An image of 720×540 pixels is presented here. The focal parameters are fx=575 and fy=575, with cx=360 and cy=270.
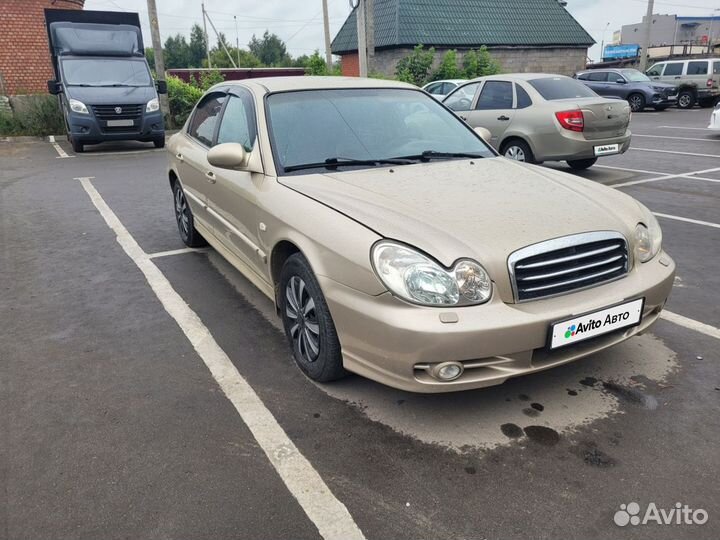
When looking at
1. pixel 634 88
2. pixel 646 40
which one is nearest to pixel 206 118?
pixel 634 88

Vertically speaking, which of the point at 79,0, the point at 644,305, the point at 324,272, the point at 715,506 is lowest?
the point at 715,506

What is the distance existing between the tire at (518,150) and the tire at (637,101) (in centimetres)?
1619

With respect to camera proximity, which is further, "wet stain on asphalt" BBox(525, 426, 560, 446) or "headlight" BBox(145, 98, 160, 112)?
"headlight" BBox(145, 98, 160, 112)

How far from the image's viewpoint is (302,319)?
125 inches

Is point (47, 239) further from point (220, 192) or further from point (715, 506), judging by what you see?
point (715, 506)

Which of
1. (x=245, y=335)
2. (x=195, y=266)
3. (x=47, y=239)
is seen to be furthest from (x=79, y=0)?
(x=245, y=335)

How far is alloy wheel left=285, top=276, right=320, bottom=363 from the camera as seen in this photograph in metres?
Result: 3.08

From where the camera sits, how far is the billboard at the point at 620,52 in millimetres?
60938

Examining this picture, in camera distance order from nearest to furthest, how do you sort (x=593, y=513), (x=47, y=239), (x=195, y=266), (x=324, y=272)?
(x=593, y=513), (x=324, y=272), (x=195, y=266), (x=47, y=239)

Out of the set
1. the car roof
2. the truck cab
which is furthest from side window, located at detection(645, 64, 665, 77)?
the car roof

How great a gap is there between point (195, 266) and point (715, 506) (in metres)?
4.24

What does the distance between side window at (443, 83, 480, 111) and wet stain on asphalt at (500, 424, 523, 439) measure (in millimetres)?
7692

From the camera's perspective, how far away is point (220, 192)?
13.7 feet

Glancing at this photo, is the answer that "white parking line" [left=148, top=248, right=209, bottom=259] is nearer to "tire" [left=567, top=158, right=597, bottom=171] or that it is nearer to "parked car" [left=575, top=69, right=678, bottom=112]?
"tire" [left=567, top=158, right=597, bottom=171]
